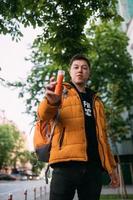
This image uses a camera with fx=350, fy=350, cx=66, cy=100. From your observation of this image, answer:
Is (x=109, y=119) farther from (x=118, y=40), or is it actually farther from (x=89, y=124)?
(x=89, y=124)

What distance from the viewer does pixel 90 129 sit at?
2.97 m

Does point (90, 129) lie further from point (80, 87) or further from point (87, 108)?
point (80, 87)

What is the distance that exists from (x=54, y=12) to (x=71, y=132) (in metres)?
5.27

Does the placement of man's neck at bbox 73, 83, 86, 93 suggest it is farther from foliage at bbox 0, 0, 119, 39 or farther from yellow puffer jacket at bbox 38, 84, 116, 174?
foliage at bbox 0, 0, 119, 39

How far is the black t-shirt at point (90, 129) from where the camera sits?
2.87 meters

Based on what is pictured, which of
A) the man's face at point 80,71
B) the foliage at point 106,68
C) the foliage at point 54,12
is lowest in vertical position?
the man's face at point 80,71

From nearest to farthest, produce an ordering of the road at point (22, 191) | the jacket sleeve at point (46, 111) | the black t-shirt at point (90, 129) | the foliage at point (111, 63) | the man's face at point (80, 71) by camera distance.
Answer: the jacket sleeve at point (46, 111), the black t-shirt at point (90, 129), the man's face at point (80, 71), the road at point (22, 191), the foliage at point (111, 63)

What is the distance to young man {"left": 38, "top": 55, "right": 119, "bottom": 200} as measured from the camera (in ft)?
9.03

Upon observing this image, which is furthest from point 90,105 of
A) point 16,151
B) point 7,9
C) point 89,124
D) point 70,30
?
point 16,151

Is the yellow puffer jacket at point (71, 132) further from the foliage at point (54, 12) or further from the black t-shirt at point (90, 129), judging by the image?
the foliage at point (54, 12)

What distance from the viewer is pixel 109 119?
61.2 feet

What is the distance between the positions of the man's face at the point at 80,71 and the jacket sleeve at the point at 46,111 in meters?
0.50

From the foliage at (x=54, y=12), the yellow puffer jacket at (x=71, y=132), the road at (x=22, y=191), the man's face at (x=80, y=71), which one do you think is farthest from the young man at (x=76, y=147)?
the road at (x=22, y=191)

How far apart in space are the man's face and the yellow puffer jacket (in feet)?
0.42
